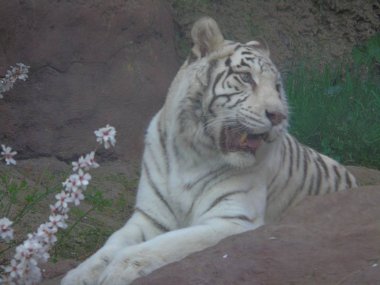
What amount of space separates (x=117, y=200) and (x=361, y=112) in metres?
2.14

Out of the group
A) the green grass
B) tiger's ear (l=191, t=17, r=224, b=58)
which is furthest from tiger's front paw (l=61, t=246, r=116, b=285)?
the green grass

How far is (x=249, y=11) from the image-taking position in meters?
7.89

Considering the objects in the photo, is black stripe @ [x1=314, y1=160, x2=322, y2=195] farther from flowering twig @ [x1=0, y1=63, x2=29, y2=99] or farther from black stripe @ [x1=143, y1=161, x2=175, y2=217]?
flowering twig @ [x1=0, y1=63, x2=29, y2=99]

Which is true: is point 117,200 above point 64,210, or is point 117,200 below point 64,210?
below

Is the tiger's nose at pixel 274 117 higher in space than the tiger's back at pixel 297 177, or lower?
→ higher

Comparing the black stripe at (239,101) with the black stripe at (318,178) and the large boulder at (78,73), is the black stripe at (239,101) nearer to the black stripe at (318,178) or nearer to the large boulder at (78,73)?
the black stripe at (318,178)

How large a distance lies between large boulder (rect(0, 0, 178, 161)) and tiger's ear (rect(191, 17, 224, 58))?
203cm

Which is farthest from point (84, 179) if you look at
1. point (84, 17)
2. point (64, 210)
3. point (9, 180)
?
point (84, 17)

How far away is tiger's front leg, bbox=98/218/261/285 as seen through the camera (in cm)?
406

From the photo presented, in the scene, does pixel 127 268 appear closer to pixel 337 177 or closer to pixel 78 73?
pixel 337 177

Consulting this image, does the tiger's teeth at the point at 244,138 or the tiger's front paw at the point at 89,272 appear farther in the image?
the tiger's teeth at the point at 244,138

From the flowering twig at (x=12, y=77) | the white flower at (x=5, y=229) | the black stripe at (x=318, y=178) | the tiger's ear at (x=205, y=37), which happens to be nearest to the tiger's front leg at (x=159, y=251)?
A: the white flower at (x=5, y=229)

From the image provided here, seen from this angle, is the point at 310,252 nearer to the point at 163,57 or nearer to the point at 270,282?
the point at 270,282

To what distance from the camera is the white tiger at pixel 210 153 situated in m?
4.46
